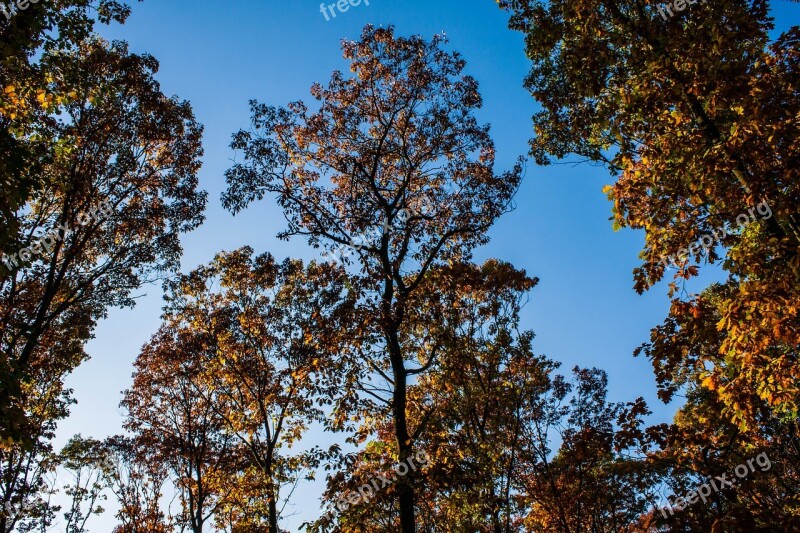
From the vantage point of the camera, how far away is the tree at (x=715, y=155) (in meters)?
5.73

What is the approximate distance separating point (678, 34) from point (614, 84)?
4.96 ft

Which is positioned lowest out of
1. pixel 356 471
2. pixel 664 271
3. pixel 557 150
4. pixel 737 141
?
pixel 356 471

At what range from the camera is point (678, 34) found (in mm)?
7309

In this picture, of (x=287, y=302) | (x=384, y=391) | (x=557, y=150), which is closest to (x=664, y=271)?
(x=557, y=150)

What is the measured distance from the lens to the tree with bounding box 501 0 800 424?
573 centimetres

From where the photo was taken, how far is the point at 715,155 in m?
6.20

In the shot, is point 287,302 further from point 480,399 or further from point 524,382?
point 524,382
